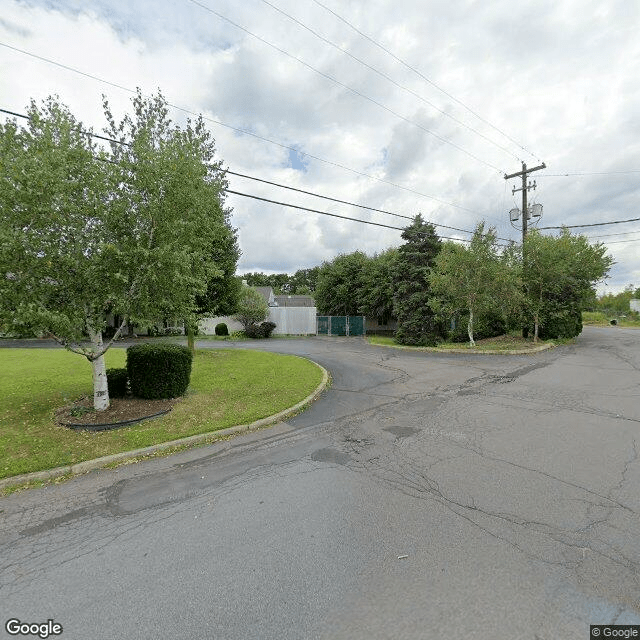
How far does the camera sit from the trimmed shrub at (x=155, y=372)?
7.22 m

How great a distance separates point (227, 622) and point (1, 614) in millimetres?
1531

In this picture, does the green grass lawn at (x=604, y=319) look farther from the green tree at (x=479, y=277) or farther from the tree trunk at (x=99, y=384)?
the tree trunk at (x=99, y=384)

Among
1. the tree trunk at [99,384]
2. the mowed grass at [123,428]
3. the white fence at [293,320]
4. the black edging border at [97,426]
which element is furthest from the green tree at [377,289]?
the black edging border at [97,426]

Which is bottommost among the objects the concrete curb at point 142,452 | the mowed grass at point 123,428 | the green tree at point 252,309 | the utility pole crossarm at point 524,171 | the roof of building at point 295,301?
the concrete curb at point 142,452

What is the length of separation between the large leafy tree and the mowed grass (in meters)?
1.23

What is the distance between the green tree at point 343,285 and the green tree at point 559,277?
1328 cm

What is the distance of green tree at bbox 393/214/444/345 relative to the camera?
19609 millimetres

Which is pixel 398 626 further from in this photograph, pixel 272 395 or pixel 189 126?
pixel 189 126

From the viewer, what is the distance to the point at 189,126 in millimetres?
7516

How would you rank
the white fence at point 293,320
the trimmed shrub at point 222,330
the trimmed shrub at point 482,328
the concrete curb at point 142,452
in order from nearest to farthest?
the concrete curb at point 142,452 < the trimmed shrub at point 482,328 < the trimmed shrub at point 222,330 < the white fence at point 293,320

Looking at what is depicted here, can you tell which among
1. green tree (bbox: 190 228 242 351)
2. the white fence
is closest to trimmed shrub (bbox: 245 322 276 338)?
the white fence

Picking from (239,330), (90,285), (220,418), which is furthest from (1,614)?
(239,330)

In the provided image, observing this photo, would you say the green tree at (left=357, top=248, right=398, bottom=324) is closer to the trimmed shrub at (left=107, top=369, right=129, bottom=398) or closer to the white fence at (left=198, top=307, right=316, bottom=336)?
the white fence at (left=198, top=307, right=316, bottom=336)

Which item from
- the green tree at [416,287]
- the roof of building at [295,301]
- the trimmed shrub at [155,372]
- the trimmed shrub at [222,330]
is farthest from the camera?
the roof of building at [295,301]
